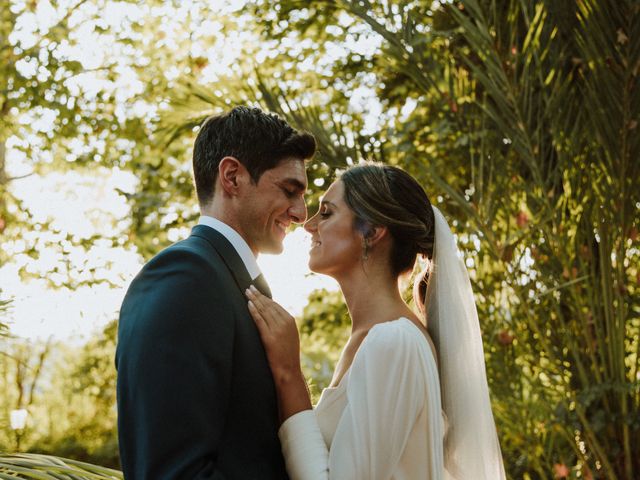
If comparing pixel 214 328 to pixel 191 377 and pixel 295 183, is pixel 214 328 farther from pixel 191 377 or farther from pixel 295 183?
pixel 295 183

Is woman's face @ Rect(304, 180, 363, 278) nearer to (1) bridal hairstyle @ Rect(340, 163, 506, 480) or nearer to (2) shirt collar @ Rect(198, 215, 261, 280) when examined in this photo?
(1) bridal hairstyle @ Rect(340, 163, 506, 480)

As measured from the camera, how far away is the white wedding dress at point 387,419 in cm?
236

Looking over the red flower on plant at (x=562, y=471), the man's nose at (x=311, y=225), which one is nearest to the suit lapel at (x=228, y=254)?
the man's nose at (x=311, y=225)

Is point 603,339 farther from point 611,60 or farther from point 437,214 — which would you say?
point 437,214

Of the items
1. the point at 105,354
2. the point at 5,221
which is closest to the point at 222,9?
the point at 5,221

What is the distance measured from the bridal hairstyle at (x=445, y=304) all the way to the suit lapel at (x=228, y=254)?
608 millimetres

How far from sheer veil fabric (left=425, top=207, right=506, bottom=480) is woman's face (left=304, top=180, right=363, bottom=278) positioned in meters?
0.27

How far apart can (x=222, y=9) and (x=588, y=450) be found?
543 cm

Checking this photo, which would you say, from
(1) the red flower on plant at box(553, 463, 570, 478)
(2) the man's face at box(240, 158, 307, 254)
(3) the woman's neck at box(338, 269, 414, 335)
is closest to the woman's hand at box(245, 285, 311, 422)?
(2) the man's face at box(240, 158, 307, 254)

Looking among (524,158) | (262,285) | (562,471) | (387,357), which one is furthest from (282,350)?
(562,471)

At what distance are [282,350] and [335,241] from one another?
66cm

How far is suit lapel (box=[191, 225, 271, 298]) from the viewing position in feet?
7.38

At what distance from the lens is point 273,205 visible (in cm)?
246

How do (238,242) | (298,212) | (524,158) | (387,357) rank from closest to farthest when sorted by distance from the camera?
1. (238,242)
2. (387,357)
3. (298,212)
4. (524,158)
